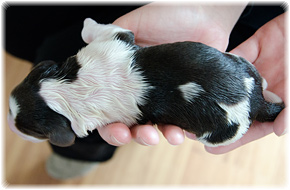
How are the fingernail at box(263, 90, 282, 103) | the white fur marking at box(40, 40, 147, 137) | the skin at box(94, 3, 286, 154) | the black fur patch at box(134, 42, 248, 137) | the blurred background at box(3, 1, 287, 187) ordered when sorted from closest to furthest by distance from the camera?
the black fur patch at box(134, 42, 248, 137) → the white fur marking at box(40, 40, 147, 137) → the fingernail at box(263, 90, 282, 103) → the skin at box(94, 3, 286, 154) → the blurred background at box(3, 1, 287, 187)

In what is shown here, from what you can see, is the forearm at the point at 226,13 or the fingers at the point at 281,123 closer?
the fingers at the point at 281,123

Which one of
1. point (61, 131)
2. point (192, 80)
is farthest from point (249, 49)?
point (61, 131)

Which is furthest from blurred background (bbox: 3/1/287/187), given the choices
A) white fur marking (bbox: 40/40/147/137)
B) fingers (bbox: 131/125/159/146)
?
fingers (bbox: 131/125/159/146)

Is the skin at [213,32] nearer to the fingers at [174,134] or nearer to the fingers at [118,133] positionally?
the fingers at [174,134]

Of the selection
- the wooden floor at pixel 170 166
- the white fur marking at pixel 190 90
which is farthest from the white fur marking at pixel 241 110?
the wooden floor at pixel 170 166

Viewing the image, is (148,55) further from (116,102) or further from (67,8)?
(67,8)

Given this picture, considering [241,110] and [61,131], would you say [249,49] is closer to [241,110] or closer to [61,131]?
[241,110]

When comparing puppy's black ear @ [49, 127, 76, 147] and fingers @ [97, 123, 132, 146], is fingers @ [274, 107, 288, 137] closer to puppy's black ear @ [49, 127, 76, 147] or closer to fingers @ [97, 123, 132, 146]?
fingers @ [97, 123, 132, 146]
